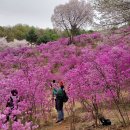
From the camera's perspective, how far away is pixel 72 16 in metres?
70.5

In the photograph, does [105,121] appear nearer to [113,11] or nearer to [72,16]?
[113,11]

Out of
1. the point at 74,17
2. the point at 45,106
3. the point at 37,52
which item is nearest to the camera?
the point at 45,106

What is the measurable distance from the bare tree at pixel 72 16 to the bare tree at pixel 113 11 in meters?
44.5

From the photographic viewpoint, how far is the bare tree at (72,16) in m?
69.1

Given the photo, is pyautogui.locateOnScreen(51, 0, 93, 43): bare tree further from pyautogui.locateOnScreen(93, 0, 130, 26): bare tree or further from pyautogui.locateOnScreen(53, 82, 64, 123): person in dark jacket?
pyautogui.locateOnScreen(53, 82, 64, 123): person in dark jacket

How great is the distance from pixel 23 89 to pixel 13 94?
0.81 metres

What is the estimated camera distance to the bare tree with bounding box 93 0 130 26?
843 inches

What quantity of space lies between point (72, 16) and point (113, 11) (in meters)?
49.1

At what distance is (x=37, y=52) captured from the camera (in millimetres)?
45281

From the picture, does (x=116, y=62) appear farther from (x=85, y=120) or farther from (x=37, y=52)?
(x=37, y=52)

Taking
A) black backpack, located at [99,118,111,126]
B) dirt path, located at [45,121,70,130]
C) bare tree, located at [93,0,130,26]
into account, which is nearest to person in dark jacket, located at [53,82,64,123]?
dirt path, located at [45,121,70,130]

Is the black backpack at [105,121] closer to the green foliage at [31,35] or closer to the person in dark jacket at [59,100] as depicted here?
the person in dark jacket at [59,100]

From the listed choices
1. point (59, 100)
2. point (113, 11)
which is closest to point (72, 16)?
point (113, 11)

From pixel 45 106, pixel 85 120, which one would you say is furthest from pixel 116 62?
pixel 45 106
